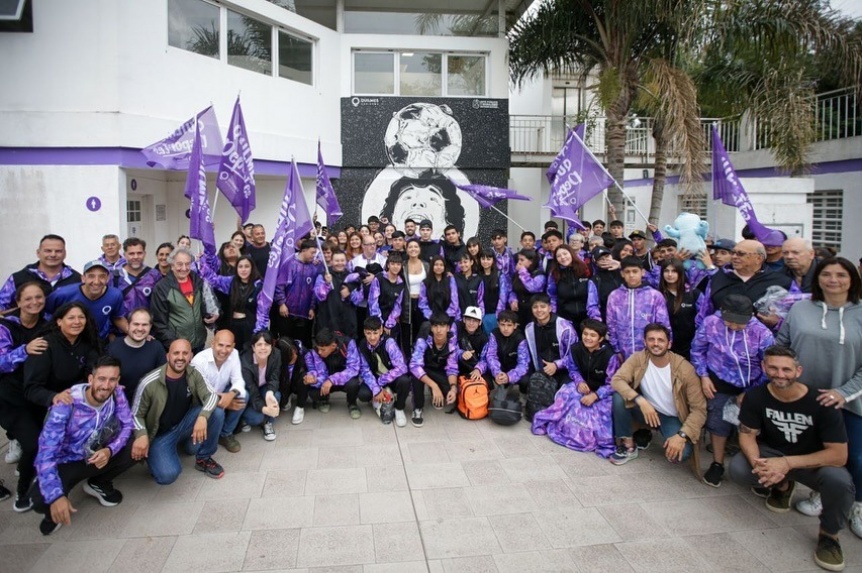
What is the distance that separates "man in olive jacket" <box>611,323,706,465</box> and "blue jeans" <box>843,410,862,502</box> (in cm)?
102

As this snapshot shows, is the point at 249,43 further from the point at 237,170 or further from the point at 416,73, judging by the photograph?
the point at 237,170

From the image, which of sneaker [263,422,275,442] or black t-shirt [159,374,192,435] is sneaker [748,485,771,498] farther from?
black t-shirt [159,374,192,435]

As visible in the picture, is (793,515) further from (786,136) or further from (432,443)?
(786,136)

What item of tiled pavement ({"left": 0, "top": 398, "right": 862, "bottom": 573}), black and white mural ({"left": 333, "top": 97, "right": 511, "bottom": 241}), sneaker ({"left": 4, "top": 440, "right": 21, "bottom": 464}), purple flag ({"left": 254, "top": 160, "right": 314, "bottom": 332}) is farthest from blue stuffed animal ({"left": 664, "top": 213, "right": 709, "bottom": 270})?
black and white mural ({"left": 333, "top": 97, "right": 511, "bottom": 241})

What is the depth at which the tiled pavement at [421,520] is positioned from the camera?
3969mm

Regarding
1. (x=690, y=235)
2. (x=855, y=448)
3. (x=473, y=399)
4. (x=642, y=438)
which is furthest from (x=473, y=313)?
(x=855, y=448)

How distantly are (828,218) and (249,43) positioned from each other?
43.6ft

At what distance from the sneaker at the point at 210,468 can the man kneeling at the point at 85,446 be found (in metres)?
0.64

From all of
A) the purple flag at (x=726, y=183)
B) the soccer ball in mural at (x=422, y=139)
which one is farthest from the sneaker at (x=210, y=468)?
the soccer ball in mural at (x=422, y=139)

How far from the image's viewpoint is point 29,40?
9586 millimetres

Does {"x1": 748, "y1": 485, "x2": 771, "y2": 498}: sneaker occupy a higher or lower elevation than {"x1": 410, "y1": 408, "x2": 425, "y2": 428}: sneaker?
lower

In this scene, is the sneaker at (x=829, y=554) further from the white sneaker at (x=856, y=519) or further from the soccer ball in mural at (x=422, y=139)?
the soccer ball in mural at (x=422, y=139)

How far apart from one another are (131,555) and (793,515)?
15.4ft

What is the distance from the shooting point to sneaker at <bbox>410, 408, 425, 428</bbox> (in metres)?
6.38
